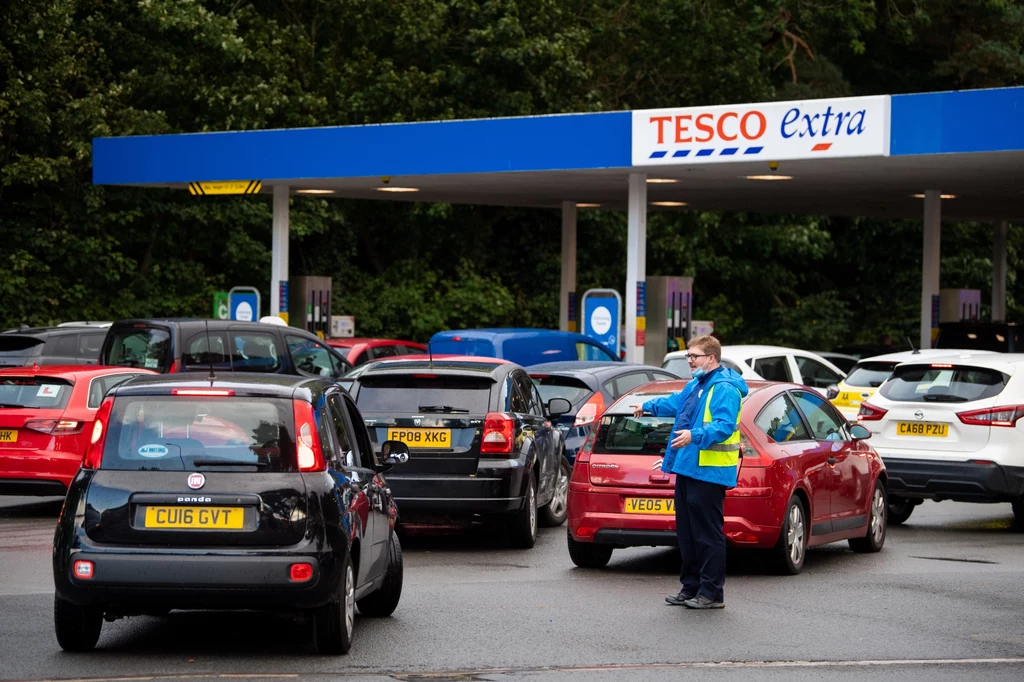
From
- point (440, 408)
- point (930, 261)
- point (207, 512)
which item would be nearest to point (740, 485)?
point (440, 408)

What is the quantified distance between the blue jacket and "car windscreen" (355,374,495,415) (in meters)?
2.98

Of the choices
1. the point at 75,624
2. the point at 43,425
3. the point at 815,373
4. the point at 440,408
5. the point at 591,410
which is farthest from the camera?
the point at 815,373

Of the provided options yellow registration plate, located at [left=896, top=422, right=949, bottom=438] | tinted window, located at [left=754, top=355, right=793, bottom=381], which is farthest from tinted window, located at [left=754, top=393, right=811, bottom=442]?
tinted window, located at [left=754, top=355, right=793, bottom=381]

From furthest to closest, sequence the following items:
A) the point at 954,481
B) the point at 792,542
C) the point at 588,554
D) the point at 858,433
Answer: the point at 954,481
the point at 858,433
the point at 588,554
the point at 792,542

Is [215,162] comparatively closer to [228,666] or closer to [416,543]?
[416,543]

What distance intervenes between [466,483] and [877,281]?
117 feet

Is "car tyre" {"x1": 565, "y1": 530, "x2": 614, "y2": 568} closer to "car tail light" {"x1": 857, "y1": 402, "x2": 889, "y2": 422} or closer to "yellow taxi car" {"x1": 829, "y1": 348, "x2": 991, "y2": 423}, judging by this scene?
"car tail light" {"x1": 857, "y1": 402, "x2": 889, "y2": 422}

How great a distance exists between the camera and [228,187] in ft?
93.8

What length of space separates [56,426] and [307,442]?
7325 mm

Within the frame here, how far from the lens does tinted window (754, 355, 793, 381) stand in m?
20.9

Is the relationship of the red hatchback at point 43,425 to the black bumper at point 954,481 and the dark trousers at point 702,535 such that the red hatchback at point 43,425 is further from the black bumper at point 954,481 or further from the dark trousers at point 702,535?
the black bumper at point 954,481

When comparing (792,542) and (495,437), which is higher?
(495,437)

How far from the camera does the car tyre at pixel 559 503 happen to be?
1519cm

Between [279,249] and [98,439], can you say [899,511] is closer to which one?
[98,439]
